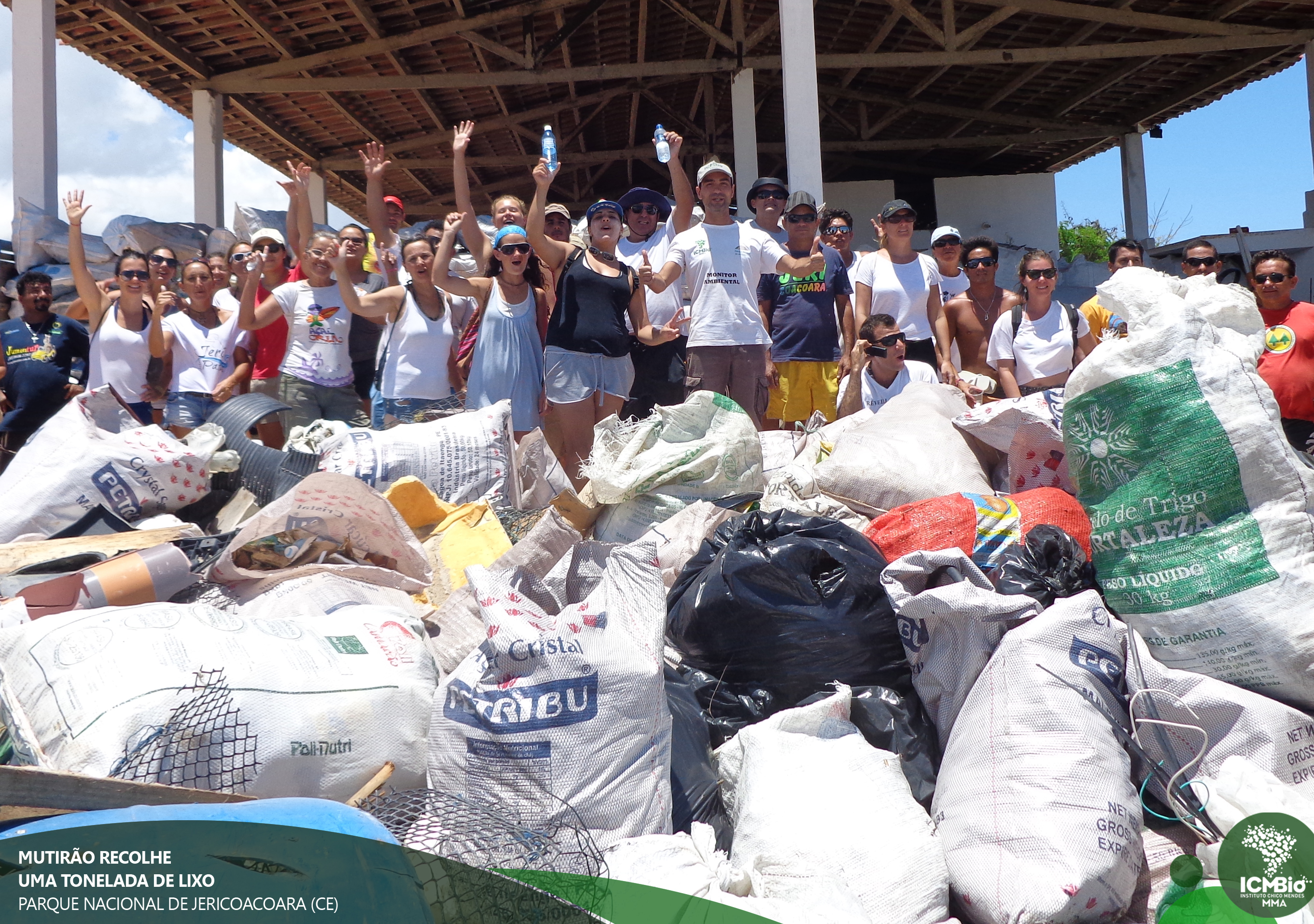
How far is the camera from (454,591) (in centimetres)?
290

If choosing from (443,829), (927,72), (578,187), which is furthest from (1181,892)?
(578,187)

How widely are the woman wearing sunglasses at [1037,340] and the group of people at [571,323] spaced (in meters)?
0.01

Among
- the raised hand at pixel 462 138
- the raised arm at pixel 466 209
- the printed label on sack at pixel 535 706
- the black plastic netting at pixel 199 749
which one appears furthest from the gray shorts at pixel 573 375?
the black plastic netting at pixel 199 749

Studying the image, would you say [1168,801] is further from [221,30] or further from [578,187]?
[578,187]

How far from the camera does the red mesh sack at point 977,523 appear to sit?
2.83m

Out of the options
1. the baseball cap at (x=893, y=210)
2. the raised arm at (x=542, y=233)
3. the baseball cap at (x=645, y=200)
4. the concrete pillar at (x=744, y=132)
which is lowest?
the raised arm at (x=542, y=233)

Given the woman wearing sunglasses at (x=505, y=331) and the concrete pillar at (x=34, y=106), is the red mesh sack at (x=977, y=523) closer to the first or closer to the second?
the woman wearing sunglasses at (x=505, y=331)

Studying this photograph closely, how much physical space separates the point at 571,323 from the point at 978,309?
2.29m

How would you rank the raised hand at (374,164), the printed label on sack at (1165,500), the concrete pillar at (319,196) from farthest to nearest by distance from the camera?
the concrete pillar at (319,196) → the raised hand at (374,164) → the printed label on sack at (1165,500)

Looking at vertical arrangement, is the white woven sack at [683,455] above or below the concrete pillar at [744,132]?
below

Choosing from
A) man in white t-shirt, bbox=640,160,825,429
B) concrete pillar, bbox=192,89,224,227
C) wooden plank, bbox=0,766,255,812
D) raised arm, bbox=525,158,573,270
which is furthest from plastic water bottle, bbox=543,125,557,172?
concrete pillar, bbox=192,89,224,227

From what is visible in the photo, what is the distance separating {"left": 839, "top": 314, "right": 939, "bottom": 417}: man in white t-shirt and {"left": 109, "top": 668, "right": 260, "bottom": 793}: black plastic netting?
3261mm

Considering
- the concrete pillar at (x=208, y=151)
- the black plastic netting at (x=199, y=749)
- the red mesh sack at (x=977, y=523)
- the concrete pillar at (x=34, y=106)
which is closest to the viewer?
the black plastic netting at (x=199, y=749)

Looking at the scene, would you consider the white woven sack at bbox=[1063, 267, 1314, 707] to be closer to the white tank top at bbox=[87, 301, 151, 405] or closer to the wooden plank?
the wooden plank
